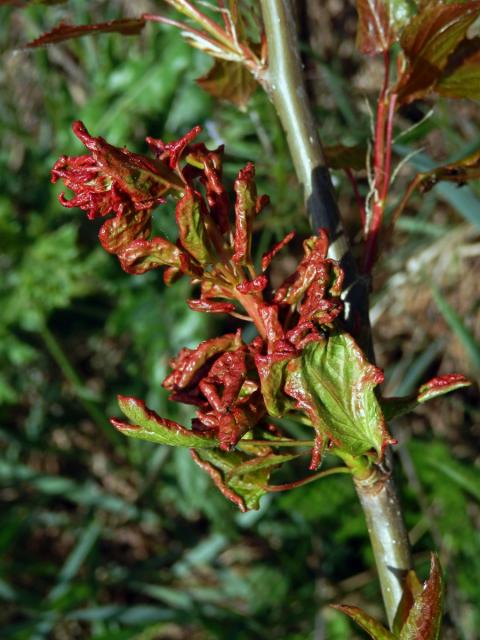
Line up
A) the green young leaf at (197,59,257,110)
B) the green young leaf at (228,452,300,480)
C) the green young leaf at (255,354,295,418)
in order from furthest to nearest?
the green young leaf at (197,59,257,110), the green young leaf at (228,452,300,480), the green young leaf at (255,354,295,418)

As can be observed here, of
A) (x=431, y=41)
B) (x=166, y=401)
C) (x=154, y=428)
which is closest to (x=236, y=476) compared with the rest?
(x=154, y=428)

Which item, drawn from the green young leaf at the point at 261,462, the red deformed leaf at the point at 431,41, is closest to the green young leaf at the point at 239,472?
the green young leaf at the point at 261,462

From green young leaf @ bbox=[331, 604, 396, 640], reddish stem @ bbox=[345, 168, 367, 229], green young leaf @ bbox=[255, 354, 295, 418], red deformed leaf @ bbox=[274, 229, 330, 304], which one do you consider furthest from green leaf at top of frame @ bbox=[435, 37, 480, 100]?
green young leaf @ bbox=[331, 604, 396, 640]

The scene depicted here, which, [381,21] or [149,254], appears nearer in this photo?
[149,254]

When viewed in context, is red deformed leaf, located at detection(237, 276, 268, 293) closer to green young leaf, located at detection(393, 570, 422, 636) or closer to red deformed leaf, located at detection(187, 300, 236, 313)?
red deformed leaf, located at detection(187, 300, 236, 313)

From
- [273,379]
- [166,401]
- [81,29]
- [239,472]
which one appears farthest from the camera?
[166,401]

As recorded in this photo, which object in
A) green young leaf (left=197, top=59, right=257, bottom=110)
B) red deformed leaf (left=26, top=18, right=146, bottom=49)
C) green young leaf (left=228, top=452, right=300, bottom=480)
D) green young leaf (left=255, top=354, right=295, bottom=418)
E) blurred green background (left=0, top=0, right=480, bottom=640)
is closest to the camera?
green young leaf (left=255, top=354, right=295, bottom=418)

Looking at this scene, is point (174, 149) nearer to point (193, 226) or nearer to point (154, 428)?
point (193, 226)
